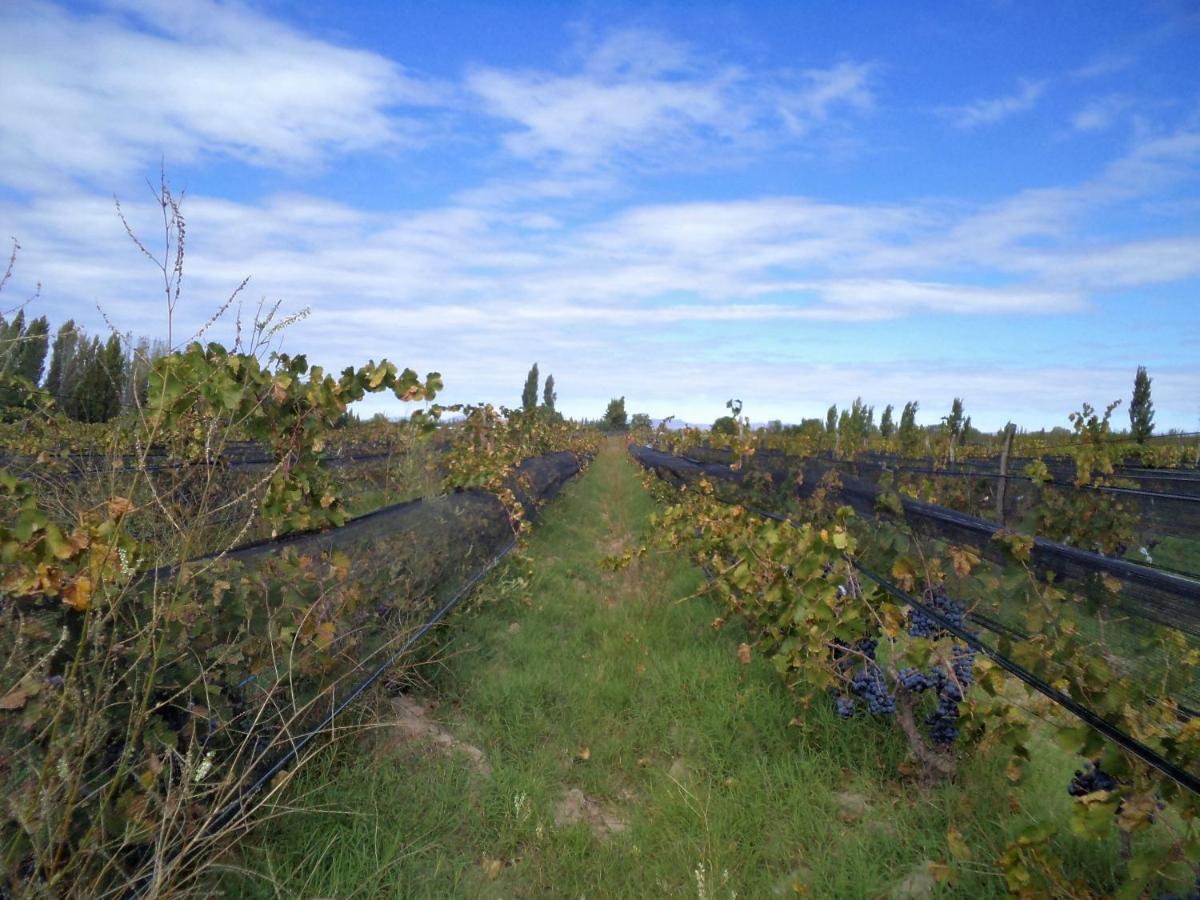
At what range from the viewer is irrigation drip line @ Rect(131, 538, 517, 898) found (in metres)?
2.04

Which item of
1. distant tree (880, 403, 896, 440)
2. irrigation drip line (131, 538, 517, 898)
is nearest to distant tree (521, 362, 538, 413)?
distant tree (880, 403, 896, 440)

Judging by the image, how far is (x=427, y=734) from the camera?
3.26m

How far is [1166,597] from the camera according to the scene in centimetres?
169

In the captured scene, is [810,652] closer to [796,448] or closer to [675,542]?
[675,542]

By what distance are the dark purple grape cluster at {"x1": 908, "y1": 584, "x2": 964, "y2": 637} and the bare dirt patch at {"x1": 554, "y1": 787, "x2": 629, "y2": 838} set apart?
145cm

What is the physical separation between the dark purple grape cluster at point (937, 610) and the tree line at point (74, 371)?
9.17 ft

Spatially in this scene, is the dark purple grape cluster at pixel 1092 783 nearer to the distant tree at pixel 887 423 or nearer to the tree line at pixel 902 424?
the tree line at pixel 902 424

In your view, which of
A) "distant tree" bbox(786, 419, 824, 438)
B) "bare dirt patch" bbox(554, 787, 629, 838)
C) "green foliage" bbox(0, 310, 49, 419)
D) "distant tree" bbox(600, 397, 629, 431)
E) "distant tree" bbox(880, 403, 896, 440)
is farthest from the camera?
"distant tree" bbox(600, 397, 629, 431)

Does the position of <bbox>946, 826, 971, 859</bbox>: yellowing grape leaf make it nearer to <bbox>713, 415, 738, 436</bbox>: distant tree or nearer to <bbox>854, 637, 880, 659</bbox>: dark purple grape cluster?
<bbox>854, 637, 880, 659</bbox>: dark purple grape cluster

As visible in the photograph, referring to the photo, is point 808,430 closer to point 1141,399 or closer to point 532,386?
point 1141,399

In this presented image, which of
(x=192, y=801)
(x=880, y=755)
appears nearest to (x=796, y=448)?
(x=880, y=755)

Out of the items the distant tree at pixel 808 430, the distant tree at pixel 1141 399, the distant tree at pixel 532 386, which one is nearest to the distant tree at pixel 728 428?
the distant tree at pixel 808 430

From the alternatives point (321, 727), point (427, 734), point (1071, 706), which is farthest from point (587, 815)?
point (1071, 706)

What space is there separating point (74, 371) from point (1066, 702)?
1182 inches
